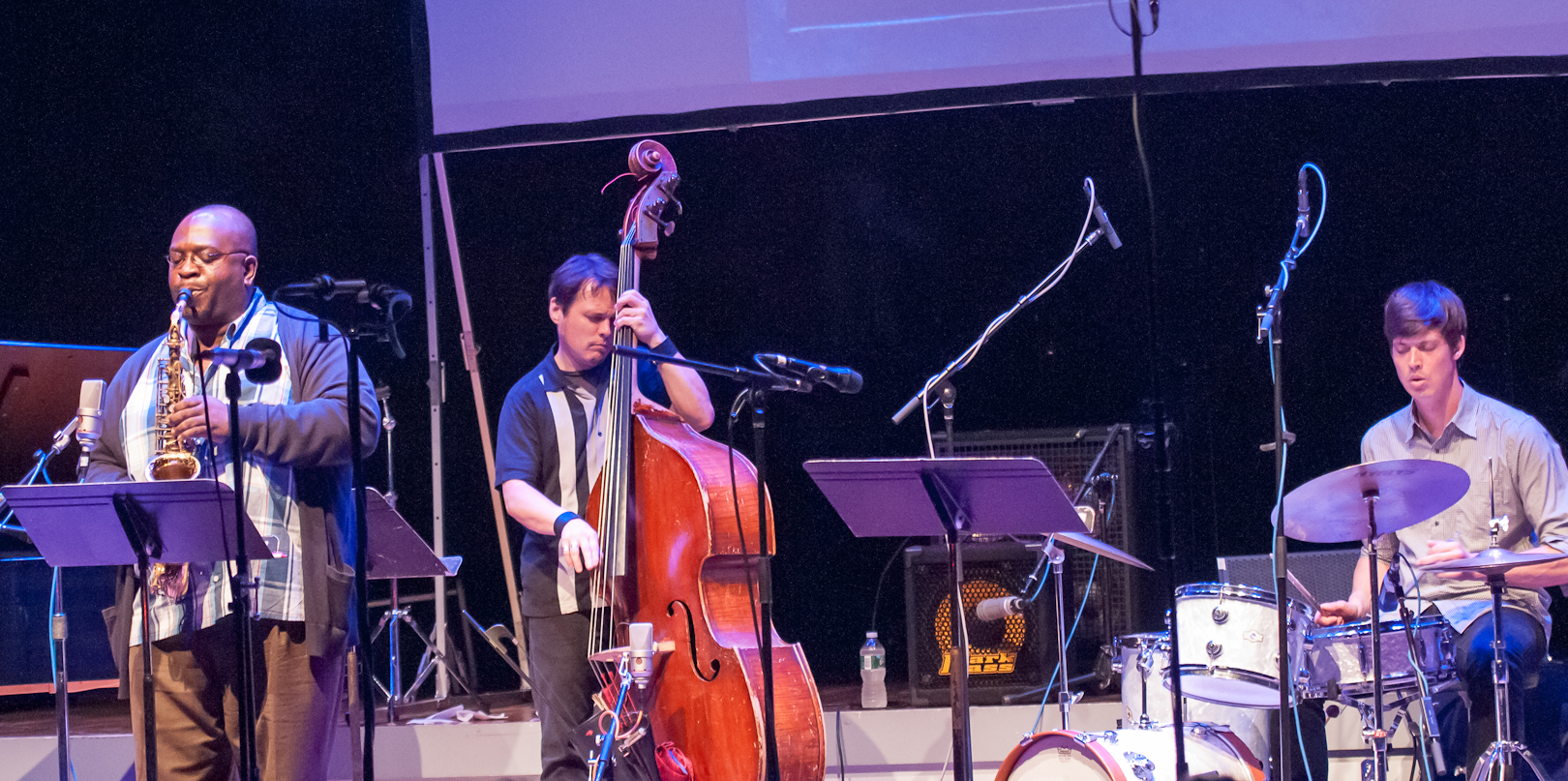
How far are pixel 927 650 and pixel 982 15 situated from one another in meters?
2.65

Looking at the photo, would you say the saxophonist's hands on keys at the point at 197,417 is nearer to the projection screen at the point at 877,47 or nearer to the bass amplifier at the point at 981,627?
the projection screen at the point at 877,47

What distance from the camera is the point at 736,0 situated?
528 centimetres

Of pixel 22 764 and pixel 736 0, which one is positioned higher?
pixel 736 0

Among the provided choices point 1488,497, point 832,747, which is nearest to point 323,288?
point 832,747

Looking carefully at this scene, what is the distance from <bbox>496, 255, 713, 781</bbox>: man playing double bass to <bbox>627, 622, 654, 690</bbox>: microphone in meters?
0.43

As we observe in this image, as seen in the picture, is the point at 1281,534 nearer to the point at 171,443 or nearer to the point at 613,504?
the point at 613,504

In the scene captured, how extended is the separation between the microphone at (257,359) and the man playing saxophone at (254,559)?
0.12 m

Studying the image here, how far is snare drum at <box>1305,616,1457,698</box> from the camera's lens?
3.67 meters

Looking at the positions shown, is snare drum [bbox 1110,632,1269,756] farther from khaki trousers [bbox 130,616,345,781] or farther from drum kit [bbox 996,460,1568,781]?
khaki trousers [bbox 130,616,345,781]

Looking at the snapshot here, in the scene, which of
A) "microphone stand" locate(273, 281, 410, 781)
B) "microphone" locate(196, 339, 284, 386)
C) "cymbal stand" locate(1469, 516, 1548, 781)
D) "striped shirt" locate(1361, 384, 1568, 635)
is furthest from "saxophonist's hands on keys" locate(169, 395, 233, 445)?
"striped shirt" locate(1361, 384, 1568, 635)

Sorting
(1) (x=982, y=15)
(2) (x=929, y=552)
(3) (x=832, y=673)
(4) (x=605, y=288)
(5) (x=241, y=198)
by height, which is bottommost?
(3) (x=832, y=673)

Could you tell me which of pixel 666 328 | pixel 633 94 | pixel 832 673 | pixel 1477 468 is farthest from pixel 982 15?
pixel 832 673

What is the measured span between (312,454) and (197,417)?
0.26 metres

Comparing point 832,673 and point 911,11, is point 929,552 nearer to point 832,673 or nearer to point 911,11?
point 832,673
